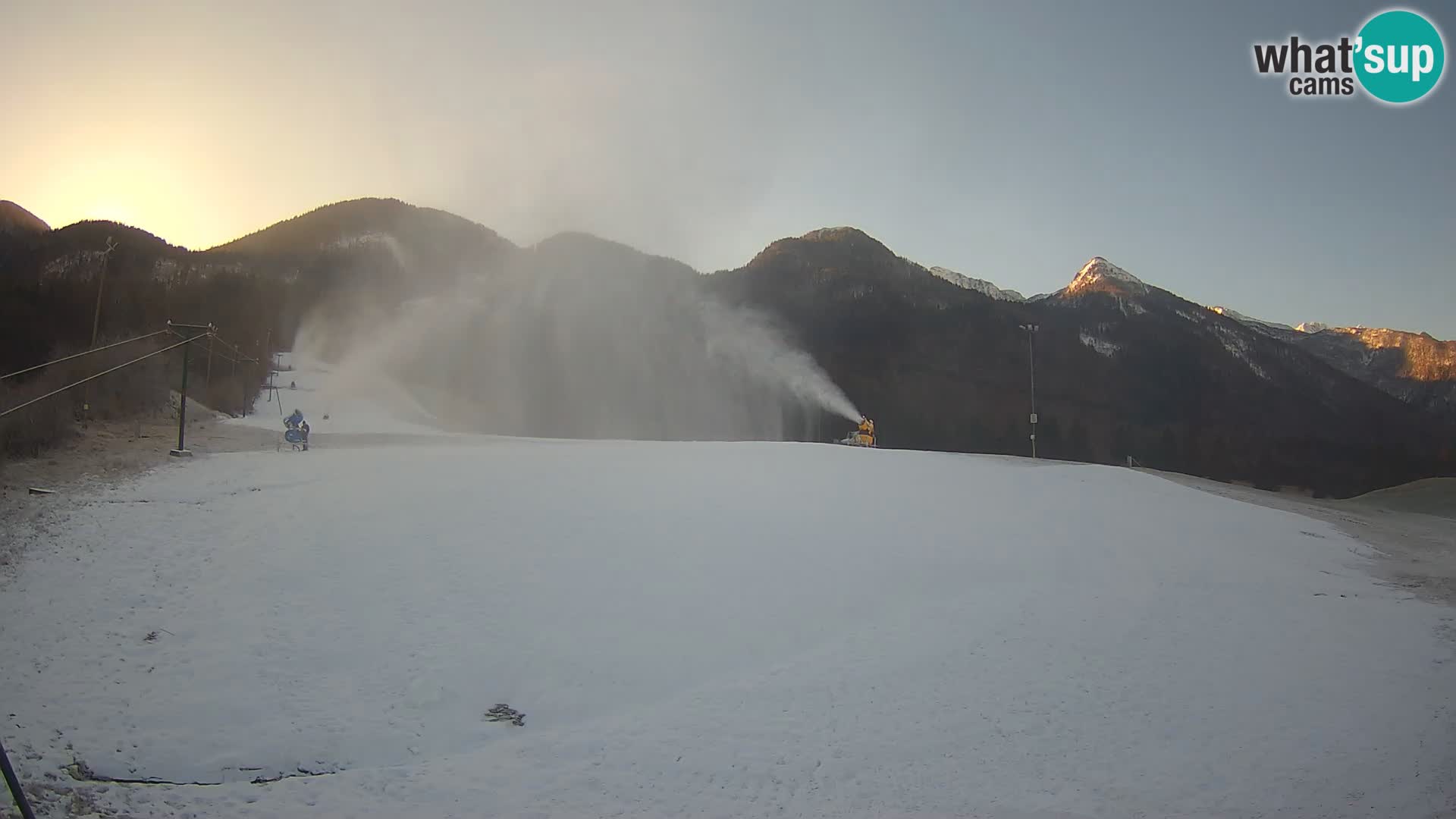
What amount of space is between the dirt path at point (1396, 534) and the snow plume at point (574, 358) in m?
25.3

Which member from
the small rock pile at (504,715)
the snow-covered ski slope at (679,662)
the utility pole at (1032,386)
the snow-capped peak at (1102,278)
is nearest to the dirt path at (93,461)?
the snow-covered ski slope at (679,662)

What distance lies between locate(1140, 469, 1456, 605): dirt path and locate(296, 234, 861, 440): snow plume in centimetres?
2531

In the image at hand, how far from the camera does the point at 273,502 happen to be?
1490 centimetres

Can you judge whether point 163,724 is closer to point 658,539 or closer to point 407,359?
Result: point 658,539

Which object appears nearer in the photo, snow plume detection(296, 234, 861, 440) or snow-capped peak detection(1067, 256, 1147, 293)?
snow plume detection(296, 234, 861, 440)

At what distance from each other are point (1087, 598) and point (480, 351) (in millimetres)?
58781

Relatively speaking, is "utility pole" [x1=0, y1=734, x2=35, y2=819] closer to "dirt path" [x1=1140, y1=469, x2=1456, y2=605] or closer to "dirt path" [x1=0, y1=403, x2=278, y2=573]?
"dirt path" [x1=0, y1=403, x2=278, y2=573]

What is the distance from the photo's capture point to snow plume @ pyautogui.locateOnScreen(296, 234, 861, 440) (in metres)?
59.6

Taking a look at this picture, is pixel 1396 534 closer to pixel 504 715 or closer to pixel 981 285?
pixel 504 715

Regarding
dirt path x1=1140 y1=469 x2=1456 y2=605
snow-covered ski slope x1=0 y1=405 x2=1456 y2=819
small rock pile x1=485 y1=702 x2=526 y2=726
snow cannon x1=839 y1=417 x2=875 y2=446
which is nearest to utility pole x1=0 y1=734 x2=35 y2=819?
snow-covered ski slope x1=0 y1=405 x2=1456 y2=819

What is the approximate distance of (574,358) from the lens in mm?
68625

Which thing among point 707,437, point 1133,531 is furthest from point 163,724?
point 707,437

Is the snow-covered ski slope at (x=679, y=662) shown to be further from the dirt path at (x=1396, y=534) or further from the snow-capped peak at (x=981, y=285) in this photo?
the snow-capped peak at (x=981, y=285)

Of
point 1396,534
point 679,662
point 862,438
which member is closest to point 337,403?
point 862,438
